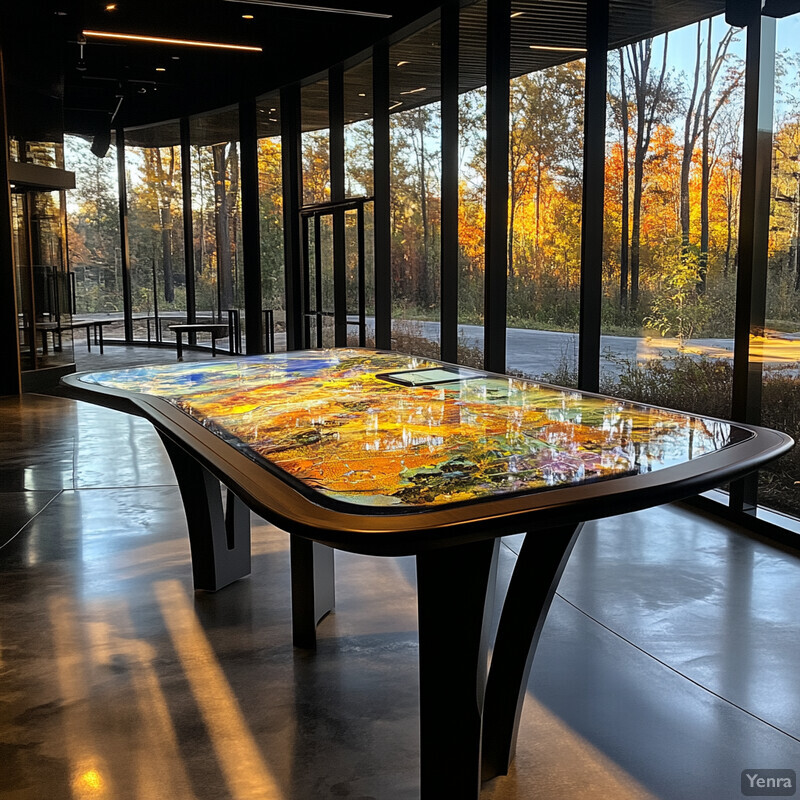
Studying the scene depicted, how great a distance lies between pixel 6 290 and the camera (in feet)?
29.0

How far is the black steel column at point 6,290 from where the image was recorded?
865 cm

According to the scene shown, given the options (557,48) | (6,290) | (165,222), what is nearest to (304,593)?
(557,48)

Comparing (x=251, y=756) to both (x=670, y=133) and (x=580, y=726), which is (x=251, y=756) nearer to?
(x=580, y=726)

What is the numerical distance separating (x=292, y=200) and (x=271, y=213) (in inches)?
28.8

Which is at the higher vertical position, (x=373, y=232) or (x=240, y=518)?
(x=373, y=232)

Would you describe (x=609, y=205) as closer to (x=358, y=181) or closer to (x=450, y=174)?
(x=450, y=174)

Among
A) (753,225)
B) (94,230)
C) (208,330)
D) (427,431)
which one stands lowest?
(208,330)

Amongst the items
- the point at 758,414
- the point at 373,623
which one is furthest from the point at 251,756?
the point at 758,414

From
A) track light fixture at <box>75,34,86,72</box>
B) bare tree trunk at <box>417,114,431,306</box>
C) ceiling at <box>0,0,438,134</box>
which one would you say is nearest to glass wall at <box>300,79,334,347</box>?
ceiling at <box>0,0,438,134</box>

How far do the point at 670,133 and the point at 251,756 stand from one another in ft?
13.4

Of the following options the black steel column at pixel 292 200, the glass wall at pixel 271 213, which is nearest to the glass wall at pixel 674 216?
the black steel column at pixel 292 200

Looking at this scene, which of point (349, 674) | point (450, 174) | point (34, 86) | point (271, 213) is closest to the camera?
point (349, 674)

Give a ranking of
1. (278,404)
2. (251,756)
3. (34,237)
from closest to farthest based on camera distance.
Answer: (251,756)
(278,404)
(34,237)

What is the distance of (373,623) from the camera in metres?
3.23
